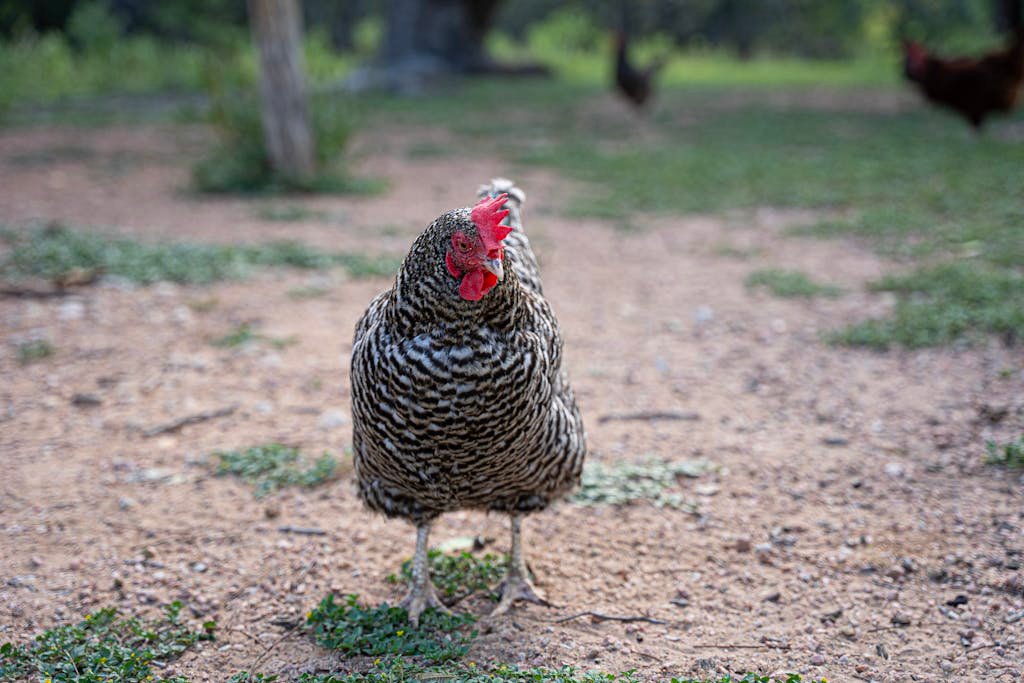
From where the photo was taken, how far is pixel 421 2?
69.3ft

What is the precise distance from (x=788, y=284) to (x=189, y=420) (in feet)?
14.1

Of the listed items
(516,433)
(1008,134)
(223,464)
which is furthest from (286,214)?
(1008,134)

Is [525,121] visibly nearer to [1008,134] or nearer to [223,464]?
[1008,134]

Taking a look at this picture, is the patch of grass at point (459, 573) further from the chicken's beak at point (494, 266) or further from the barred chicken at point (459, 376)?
the chicken's beak at point (494, 266)

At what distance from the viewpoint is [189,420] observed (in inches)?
176

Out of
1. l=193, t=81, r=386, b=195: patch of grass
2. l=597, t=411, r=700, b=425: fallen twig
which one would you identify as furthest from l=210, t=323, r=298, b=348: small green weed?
l=193, t=81, r=386, b=195: patch of grass

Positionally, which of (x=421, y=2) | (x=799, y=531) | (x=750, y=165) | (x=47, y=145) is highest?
(x=421, y=2)

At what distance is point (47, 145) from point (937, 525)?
12.4 meters

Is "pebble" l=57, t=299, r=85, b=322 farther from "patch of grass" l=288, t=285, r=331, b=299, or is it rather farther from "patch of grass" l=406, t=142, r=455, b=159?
"patch of grass" l=406, t=142, r=455, b=159

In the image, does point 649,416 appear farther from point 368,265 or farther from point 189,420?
point 368,265

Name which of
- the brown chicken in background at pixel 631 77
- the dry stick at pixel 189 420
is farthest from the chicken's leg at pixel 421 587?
the brown chicken in background at pixel 631 77

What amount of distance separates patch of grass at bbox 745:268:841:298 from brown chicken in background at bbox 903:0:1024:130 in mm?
6855

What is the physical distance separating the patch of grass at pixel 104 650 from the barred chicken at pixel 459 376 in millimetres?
880

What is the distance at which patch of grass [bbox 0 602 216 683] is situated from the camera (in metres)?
2.67
